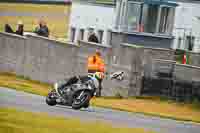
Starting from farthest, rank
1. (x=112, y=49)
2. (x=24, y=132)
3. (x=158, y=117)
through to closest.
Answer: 1. (x=112, y=49)
2. (x=158, y=117)
3. (x=24, y=132)

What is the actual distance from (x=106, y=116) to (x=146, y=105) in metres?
6.91

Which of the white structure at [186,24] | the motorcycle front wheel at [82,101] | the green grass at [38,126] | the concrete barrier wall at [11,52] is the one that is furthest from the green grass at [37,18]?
the green grass at [38,126]

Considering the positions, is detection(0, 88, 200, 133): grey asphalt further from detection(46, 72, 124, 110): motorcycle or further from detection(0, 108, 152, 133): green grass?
detection(0, 108, 152, 133): green grass

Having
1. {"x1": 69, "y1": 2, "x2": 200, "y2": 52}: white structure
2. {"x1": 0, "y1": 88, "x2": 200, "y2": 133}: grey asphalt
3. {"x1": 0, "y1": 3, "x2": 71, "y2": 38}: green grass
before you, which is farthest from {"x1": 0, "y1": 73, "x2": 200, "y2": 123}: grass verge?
{"x1": 69, "y1": 2, "x2": 200, "y2": 52}: white structure

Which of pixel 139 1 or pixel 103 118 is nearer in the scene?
pixel 103 118

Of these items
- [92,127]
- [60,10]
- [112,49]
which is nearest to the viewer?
[92,127]

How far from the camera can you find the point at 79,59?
34812 mm

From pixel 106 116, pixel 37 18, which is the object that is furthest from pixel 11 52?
pixel 106 116

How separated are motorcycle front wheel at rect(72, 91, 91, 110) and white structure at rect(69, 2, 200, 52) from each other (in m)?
22.4

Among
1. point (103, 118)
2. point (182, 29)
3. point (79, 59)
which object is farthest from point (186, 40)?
point (103, 118)

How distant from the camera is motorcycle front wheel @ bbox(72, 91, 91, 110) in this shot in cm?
2519

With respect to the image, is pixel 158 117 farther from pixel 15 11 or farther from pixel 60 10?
pixel 60 10

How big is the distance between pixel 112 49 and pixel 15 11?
10.1m

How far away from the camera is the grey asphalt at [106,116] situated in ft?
70.6
